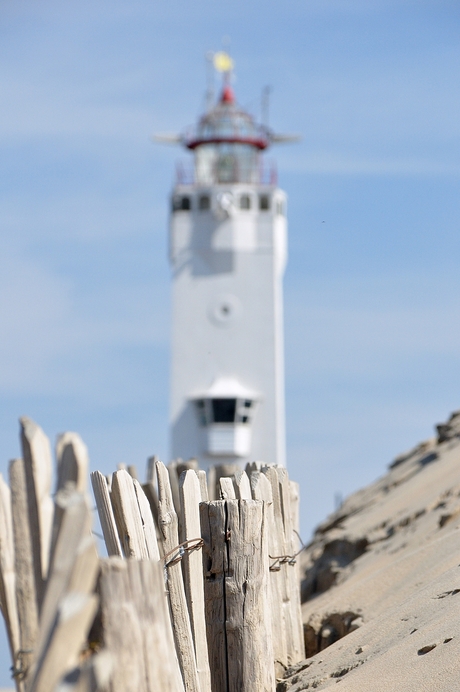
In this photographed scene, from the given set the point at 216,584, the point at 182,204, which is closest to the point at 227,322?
the point at 182,204

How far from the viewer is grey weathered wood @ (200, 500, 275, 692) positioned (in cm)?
429

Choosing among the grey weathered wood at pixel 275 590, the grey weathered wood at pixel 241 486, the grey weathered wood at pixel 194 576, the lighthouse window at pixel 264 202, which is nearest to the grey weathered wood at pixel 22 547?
the grey weathered wood at pixel 194 576

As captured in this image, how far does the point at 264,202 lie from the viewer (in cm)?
3033

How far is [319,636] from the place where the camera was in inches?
243

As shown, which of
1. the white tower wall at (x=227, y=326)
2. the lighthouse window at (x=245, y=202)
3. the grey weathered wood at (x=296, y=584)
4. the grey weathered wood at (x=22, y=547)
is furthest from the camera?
the lighthouse window at (x=245, y=202)

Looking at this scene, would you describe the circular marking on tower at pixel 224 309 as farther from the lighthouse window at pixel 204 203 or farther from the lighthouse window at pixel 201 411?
the lighthouse window at pixel 204 203

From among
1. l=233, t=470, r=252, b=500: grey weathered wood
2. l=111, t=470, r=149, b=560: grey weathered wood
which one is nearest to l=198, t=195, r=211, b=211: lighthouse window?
l=233, t=470, r=252, b=500: grey weathered wood

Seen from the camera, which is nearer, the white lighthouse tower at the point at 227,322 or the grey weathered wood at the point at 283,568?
the grey weathered wood at the point at 283,568

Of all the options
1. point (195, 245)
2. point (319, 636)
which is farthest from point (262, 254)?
point (319, 636)

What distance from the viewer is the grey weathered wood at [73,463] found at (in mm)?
2430

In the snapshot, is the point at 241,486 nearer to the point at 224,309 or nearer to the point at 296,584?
the point at 296,584

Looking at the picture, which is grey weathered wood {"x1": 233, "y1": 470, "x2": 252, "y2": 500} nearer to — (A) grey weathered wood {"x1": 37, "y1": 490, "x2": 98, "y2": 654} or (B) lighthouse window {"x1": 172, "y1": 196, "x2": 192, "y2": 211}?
(A) grey weathered wood {"x1": 37, "y1": 490, "x2": 98, "y2": 654}

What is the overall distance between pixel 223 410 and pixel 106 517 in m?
24.7

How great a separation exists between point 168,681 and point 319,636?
375 cm
